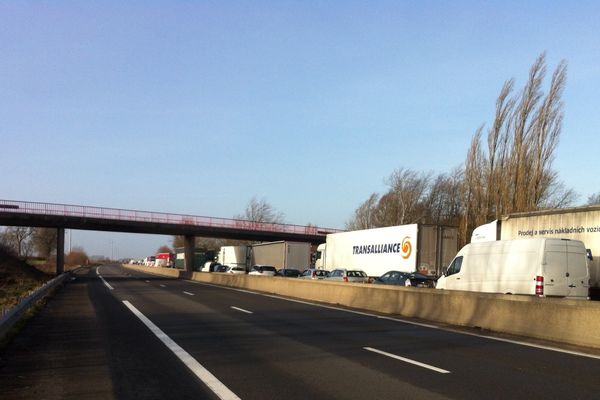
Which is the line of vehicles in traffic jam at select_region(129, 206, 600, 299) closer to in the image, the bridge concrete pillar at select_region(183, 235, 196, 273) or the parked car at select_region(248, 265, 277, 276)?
the parked car at select_region(248, 265, 277, 276)

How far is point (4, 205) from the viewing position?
168ft

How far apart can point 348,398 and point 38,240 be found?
116332 mm

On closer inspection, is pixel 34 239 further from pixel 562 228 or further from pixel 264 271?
pixel 562 228

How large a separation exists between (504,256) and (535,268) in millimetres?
1419

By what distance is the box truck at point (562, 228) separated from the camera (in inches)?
720

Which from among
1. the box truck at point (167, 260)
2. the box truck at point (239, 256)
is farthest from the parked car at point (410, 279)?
the box truck at point (167, 260)

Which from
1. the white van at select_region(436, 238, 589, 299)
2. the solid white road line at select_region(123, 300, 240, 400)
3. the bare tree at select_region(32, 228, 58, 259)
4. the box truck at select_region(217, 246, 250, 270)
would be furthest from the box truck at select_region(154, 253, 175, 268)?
the solid white road line at select_region(123, 300, 240, 400)

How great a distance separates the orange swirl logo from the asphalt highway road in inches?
592

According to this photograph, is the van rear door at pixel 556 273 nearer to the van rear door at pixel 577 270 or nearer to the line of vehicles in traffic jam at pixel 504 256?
the line of vehicles in traffic jam at pixel 504 256

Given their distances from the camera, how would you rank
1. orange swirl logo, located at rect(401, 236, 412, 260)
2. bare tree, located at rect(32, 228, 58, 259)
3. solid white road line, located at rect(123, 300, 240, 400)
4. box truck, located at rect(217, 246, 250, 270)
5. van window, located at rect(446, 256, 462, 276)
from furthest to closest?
bare tree, located at rect(32, 228, 58, 259) < box truck, located at rect(217, 246, 250, 270) < orange swirl logo, located at rect(401, 236, 412, 260) < van window, located at rect(446, 256, 462, 276) < solid white road line, located at rect(123, 300, 240, 400)

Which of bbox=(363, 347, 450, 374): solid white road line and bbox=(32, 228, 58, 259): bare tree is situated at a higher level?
bbox=(363, 347, 450, 374): solid white road line

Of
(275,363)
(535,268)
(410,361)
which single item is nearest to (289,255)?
(535,268)

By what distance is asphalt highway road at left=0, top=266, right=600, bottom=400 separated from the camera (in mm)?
7207

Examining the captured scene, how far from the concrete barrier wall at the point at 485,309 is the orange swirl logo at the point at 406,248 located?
6806mm
